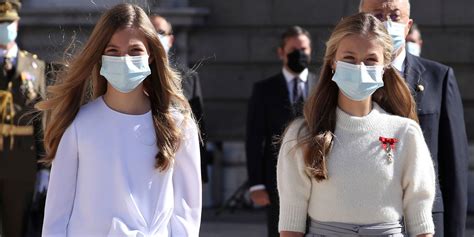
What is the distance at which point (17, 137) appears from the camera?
8.69m

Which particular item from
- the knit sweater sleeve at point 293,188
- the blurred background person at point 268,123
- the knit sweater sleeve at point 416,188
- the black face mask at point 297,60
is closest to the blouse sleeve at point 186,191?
the knit sweater sleeve at point 293,188

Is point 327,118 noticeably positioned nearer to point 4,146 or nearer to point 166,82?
point 166,82

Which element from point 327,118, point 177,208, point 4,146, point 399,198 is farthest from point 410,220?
point 4,146

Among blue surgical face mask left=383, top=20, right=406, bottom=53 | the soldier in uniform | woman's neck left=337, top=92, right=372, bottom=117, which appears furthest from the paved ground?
woman's neck left=337, top=92, right=372, bottom=117

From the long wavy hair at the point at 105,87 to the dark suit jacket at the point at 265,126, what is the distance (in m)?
3.29

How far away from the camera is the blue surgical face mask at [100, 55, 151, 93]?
4970mm

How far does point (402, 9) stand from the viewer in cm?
605

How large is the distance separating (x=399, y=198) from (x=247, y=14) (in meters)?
8.32

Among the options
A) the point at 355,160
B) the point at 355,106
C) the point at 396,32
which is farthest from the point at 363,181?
the point at 396,32

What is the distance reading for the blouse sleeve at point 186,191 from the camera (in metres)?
4.93

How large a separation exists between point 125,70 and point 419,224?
1.19 metres

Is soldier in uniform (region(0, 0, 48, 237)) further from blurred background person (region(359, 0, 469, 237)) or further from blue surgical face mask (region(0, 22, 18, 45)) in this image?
blurred background person (region(359, 0, 469, 237))

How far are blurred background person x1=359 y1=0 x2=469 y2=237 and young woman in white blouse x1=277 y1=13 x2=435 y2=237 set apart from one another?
2.40ft

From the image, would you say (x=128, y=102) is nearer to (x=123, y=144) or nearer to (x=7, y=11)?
(x=123, y=144)
